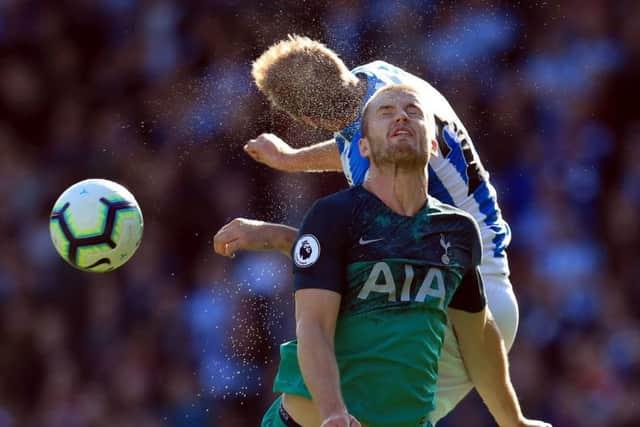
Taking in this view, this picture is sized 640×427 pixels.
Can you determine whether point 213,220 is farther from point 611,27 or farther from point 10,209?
point 611,27

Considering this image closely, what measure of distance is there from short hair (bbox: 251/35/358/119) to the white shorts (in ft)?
3.17

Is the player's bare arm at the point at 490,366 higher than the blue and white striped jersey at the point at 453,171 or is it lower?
lower

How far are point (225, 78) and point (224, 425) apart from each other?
3098 millimetres

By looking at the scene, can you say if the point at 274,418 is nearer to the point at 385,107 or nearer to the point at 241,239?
the point at 241,239

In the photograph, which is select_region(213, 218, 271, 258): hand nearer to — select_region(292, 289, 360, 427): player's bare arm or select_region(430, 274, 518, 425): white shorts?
select_region(292, 289, 360, 427): player's bare arm

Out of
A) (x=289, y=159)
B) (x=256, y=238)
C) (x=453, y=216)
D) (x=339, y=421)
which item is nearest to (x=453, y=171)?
(x=453, y=216)

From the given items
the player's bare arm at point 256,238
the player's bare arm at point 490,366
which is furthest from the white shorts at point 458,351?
the player's bare arm at point 256,238

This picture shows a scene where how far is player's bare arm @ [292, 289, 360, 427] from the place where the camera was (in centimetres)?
368

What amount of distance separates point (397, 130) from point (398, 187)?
0.20m

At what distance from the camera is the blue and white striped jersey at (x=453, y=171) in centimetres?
475

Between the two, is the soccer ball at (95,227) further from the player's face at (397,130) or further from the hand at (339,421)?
the hand at (339,421)

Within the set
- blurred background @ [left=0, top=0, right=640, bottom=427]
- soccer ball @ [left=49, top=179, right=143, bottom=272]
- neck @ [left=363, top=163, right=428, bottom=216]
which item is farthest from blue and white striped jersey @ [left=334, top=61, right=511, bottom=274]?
blurred background @ [left=0, top=0, right=640, bottom=427]

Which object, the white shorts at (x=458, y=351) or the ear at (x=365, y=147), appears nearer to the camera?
the ear at (x=365, y=147)

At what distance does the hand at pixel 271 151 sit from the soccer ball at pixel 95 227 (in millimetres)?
676
